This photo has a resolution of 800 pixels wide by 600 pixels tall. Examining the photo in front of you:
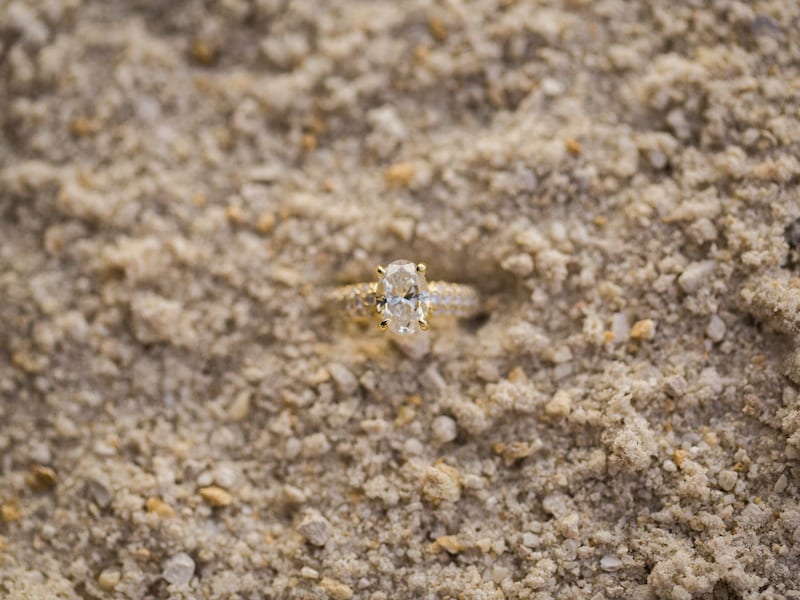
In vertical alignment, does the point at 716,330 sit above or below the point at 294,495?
above

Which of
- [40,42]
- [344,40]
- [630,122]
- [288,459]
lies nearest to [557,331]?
[630,122]

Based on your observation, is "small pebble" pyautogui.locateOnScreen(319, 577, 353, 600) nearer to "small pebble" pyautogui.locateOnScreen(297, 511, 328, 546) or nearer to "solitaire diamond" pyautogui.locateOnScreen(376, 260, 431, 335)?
"small pebble" pyautogui.locateOnScreen(297, 511, 328, 546)

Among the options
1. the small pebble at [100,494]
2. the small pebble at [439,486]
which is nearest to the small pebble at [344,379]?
the small pebble at [439,486]

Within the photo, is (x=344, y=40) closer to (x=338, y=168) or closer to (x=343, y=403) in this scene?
(x=338, y=168)

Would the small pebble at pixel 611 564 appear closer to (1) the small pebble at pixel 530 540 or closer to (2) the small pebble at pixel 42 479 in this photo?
(1) the small pebble at pixel 530 540

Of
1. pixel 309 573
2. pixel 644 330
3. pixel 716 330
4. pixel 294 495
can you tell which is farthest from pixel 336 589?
pixel 716 330

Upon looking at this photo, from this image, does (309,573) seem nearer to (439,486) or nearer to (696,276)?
(439,486)
